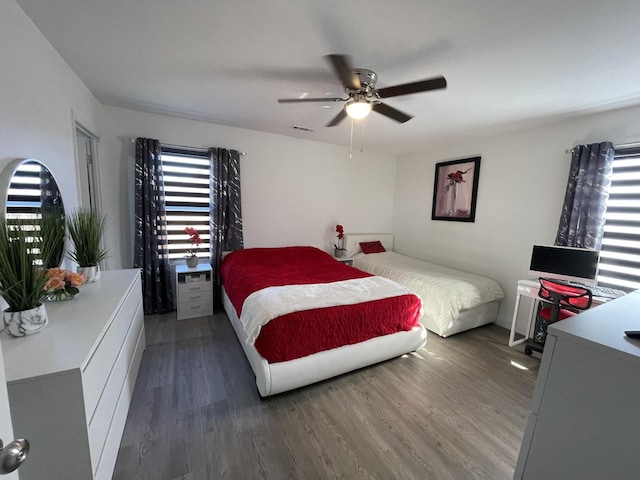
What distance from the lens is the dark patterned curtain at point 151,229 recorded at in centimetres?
306

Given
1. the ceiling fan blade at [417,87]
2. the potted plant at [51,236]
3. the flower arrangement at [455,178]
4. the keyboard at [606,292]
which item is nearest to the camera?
the potted plant at [51,236]

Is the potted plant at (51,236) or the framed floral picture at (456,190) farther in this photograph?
the framed floral picture at (456,190)

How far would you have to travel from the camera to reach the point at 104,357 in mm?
1311

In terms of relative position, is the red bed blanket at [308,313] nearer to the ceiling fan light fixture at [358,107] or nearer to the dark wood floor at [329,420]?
the dark wood floor at [329,420]

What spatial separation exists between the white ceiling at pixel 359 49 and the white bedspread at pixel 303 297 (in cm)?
179

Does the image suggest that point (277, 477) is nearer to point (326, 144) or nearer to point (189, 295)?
point (189, 295)

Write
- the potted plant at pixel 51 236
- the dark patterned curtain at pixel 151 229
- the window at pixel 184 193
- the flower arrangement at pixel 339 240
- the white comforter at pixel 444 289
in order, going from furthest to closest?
the flower arrangement at pixel 339 240
the window at pixel 184 193
the dark patterned curtain at pixel 151 229
the white comforter at pixel 444 289
the potted plant at pixel 51 236

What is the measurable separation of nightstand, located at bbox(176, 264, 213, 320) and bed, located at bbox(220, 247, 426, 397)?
1.78ft

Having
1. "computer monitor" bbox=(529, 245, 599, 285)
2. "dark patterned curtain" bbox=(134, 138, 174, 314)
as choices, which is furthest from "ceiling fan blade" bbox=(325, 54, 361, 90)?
"computer monitor" bbox=(529, 245, 599, 285)

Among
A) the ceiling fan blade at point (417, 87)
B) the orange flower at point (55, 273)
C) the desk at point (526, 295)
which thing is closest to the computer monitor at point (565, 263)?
the desk at point (526, 295)

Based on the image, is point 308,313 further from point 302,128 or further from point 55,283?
point 302,128

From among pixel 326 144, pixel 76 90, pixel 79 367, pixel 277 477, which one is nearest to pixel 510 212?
pixel 326 144

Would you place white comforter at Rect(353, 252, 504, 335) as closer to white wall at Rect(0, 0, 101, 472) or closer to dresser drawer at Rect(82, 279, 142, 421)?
dresser drawer at Rect(82, 279, 142, 421)

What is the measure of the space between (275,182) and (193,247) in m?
1.49
